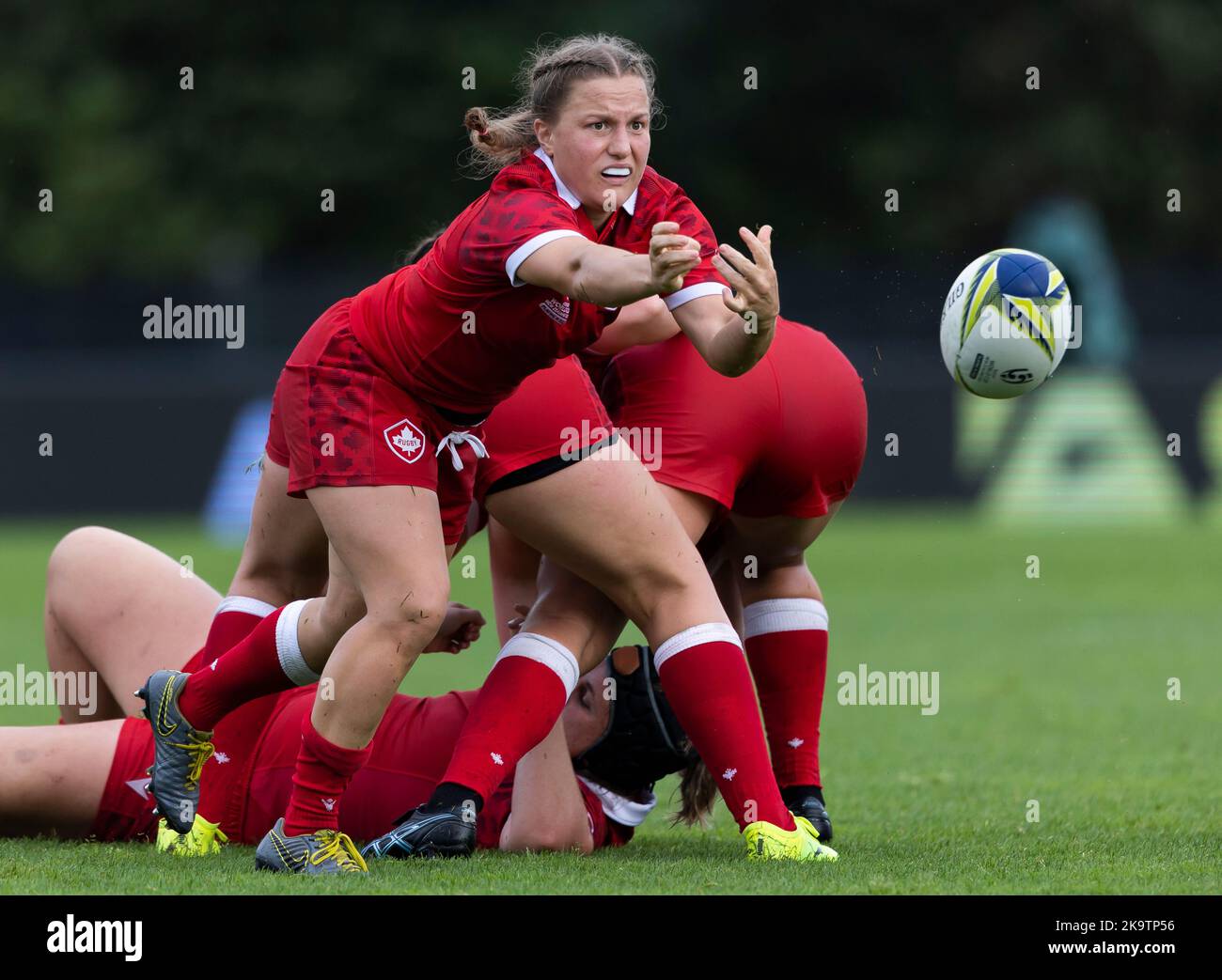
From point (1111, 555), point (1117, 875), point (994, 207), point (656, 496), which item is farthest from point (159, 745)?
point (994, 207)

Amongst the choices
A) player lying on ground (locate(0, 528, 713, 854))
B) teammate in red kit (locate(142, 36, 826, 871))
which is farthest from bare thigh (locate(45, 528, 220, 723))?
teammate in red kit (locate(142, 36, 826, 871))

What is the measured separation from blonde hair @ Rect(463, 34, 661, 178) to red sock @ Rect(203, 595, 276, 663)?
1.15 metres

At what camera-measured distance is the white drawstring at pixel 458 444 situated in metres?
3.97

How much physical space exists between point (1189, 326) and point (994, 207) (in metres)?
7.87

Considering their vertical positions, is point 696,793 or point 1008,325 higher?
point 1008,325

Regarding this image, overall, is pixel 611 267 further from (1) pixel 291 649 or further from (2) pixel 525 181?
(1) pixel 291 649

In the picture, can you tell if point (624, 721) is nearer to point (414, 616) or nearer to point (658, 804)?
point (414, 616)

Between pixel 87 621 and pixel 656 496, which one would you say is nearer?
pixel 656 496

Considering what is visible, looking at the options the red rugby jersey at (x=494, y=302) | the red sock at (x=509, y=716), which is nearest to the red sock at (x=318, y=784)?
the red sock at (x=509, y=716)

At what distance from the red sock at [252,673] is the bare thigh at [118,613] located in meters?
0.47

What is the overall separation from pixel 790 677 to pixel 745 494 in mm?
469

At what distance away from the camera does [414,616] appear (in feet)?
12.5

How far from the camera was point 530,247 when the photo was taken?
366cm

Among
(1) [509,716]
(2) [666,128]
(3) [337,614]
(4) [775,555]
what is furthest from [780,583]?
(2) [666,128]
